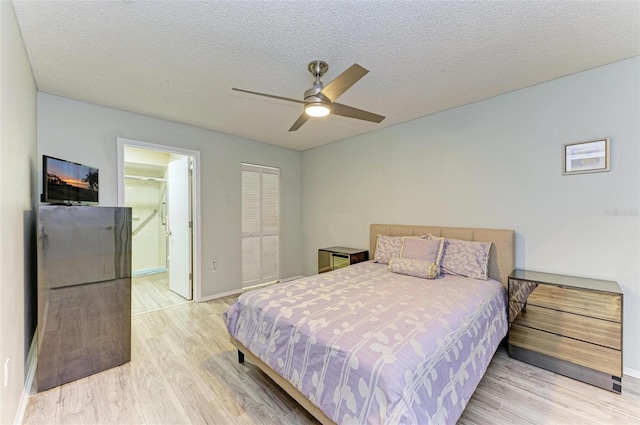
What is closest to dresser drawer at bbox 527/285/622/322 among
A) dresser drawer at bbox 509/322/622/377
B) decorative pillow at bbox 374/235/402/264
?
dresser drawer at bbox 509/322/622/377

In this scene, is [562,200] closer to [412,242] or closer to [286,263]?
[412,242]

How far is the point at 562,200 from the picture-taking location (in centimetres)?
254

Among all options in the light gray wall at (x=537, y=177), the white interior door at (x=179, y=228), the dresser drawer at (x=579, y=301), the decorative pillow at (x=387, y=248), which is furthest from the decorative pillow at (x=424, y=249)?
the white interior door at (x=179, y=228)

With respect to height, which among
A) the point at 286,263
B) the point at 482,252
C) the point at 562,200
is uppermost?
A: the point at 562,200

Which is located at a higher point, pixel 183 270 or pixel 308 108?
pixel 308 108

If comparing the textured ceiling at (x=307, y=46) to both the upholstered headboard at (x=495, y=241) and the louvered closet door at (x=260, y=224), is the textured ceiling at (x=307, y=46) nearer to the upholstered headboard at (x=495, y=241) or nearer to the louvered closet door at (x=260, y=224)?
the upholstered headboard at (x=495, y=241)

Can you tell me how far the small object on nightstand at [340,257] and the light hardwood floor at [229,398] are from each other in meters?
1.99

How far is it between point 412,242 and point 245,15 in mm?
2655

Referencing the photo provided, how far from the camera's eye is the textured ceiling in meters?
1.68

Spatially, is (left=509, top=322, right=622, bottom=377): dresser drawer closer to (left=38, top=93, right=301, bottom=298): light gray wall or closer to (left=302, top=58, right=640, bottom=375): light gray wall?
(left=302, top=58, right=640, bottom=375): light gray wall

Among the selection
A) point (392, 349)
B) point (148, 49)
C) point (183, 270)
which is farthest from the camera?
point (183, 270)

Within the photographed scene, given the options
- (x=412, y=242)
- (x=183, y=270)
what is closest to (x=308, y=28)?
(x=412, y=242)

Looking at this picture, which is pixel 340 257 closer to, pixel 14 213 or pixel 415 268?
pixel 415 268

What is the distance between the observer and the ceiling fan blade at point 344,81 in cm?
171
